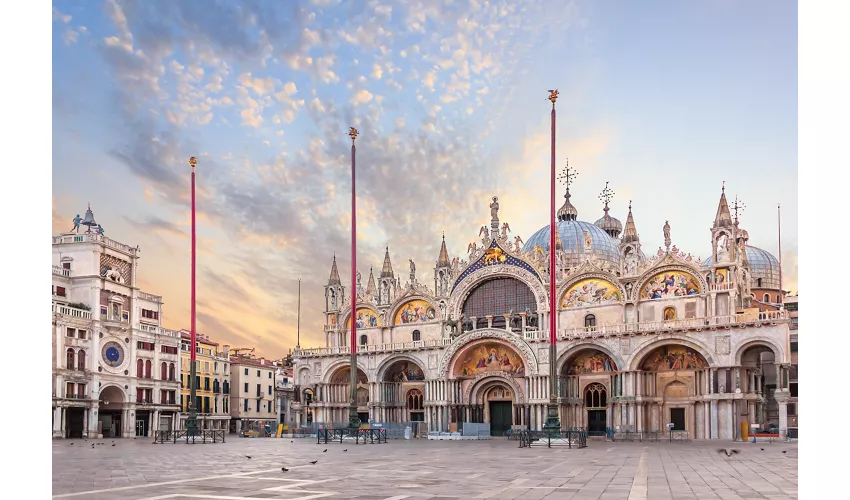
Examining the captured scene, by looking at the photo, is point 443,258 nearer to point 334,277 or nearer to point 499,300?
Result: point 499,300

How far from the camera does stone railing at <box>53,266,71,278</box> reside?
5503cm

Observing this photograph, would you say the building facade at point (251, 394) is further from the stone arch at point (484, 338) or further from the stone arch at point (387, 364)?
the stone arch at point (484, 338)

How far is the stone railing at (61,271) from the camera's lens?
55031mm

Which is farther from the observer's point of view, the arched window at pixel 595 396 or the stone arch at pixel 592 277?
the arched window at pixel 595 396

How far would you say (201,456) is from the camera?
Answer: 27.6 metres

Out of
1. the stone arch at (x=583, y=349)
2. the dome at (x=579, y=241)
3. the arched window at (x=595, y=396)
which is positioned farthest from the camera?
the dome at (x=579, y=241)

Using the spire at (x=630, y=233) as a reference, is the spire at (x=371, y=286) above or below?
below

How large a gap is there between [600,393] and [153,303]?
34.3 meters

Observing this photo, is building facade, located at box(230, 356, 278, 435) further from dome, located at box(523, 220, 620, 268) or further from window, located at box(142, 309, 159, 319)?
dome, located at box(523, 220, 620, 268)

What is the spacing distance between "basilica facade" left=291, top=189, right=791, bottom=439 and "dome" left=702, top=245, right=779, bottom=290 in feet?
25.9

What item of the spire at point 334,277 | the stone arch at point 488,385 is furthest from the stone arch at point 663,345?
the spire at point 334,277

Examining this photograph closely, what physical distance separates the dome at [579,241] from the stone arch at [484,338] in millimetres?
11282
